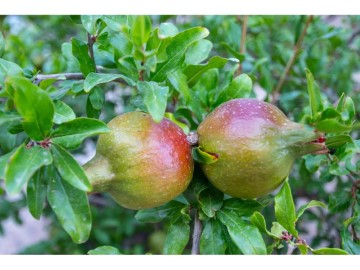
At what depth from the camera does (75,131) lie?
841 millimetres

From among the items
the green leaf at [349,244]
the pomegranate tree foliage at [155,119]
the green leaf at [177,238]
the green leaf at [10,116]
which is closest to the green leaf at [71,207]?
the pomegranate tree foliage at [155,119]

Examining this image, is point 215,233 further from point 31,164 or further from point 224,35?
point 224,35

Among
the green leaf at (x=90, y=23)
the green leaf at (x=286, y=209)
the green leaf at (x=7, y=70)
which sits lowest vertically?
the green leaf at (x=286, y=209)

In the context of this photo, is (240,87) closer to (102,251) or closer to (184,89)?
(184,89)

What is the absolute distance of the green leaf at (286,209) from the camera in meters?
0.91

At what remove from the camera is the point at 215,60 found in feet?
3.40

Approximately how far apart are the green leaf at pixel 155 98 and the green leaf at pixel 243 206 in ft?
0.93

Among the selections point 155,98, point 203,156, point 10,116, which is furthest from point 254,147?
point 10,116

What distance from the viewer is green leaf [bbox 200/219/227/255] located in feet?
3.10

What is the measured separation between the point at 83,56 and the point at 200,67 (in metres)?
0.26

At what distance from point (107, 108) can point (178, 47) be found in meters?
1.01

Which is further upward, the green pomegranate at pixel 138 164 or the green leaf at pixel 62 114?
the green leaf at pixel 62 114

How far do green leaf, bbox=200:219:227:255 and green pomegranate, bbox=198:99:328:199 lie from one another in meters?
0.10

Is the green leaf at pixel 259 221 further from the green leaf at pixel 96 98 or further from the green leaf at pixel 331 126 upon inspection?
the green leaf at pixel 96 98
